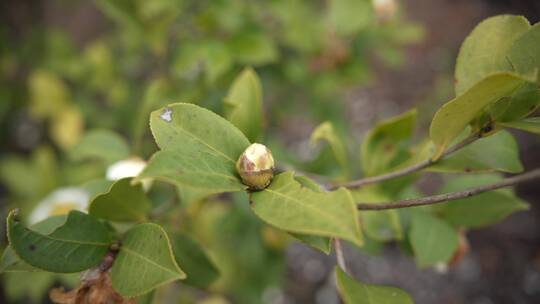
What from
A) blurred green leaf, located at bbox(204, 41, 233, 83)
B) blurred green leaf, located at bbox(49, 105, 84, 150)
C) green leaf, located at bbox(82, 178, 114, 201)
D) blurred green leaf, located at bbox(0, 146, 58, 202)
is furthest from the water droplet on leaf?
blurred green leaf, located at bbox(49, 105, 84, 150)

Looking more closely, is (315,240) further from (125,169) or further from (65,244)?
(125,169)

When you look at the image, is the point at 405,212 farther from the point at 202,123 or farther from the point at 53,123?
the point at 53,123

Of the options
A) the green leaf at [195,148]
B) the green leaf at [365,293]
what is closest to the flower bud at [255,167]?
the green leaf at [195,148]

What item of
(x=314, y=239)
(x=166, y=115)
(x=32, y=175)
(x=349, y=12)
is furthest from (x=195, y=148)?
(x=32, y=175)

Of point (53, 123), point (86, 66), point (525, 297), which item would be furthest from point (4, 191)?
point (525, 297)

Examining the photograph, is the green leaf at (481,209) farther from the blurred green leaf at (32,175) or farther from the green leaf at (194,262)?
the blurred green leaf at (32,175)

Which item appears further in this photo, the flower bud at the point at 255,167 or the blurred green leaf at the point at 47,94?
the blurred green leaf at the point at 47,94
